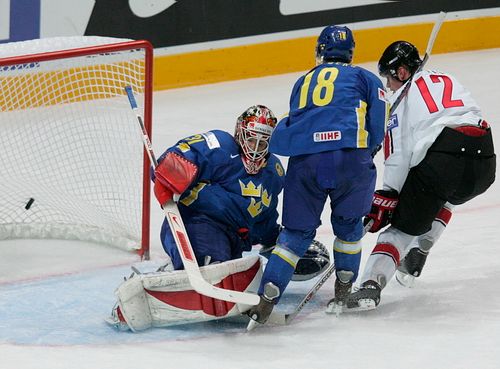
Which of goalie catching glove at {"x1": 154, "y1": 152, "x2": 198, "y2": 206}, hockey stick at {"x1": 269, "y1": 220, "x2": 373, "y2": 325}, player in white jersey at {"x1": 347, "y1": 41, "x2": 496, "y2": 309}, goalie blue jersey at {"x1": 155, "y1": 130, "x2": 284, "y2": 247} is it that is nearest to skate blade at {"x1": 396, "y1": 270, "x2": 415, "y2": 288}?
player in white jersey at {"x1": 347, "y1": 41, "x2": 496, "y2": 309}

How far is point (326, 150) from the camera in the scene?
12.3 ft

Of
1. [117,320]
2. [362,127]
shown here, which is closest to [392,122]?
[362,127]

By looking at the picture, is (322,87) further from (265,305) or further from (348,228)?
(265,305)

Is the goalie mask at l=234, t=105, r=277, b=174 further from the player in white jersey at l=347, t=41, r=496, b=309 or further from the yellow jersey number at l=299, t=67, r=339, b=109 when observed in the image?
the player in white jersey at l=347, t=41, r=496, b=309

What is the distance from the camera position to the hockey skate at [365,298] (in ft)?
13.0

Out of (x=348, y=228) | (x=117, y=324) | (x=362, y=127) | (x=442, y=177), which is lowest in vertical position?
(x=117, y=324)

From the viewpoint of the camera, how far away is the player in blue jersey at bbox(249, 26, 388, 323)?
12.3 feet

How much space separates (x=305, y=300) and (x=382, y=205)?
44cm

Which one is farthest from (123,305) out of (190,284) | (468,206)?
(468,206)

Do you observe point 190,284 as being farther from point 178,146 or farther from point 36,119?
point 36,119

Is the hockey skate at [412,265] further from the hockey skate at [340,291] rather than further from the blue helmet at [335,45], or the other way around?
the blue helmet at [335,45]

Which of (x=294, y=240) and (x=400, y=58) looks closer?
(x=294, y=240)

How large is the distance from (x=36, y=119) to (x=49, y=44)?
386mm

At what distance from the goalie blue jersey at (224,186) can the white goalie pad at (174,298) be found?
237 millimetres
